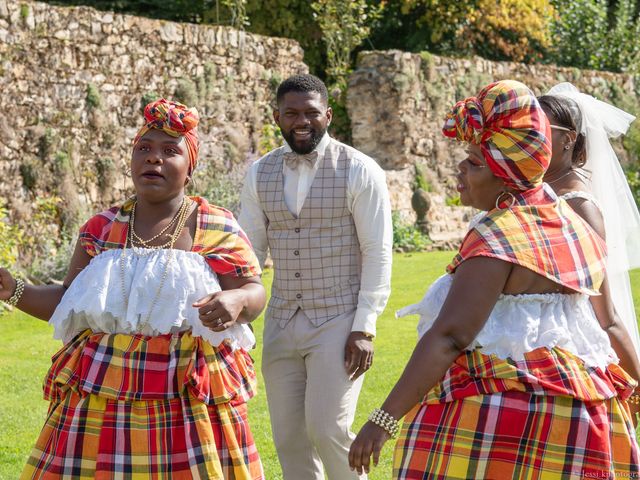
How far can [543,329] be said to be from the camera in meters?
3.03

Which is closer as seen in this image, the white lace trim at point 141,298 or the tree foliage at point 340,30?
the white lace trim at point 141,298

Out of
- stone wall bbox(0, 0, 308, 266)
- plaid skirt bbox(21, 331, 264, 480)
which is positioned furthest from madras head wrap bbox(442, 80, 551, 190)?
stone wall bbox(0, 0, 308, 266)

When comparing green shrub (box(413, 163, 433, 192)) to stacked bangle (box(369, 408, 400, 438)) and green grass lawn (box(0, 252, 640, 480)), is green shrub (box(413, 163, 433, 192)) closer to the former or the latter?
green grass lawn (box(0, 252, 640, 480))

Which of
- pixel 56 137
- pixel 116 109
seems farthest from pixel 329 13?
pixel 56 137

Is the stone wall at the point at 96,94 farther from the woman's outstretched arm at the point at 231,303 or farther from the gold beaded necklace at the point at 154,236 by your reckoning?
the woman's outstretched arm at the point at 231,303

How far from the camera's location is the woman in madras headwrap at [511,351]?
2.94m

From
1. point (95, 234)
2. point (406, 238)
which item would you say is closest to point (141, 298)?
point (95, 234)

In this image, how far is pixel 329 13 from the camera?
16.4 m

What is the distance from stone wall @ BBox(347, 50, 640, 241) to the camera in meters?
15.7

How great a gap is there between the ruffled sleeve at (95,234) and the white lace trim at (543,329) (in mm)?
1492

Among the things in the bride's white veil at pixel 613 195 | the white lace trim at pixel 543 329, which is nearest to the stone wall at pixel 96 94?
the bride's white veil at pixel 613 195

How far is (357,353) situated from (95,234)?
1334 mm

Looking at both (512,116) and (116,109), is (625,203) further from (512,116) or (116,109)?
(116,109)

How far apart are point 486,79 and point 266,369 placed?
559 inches
